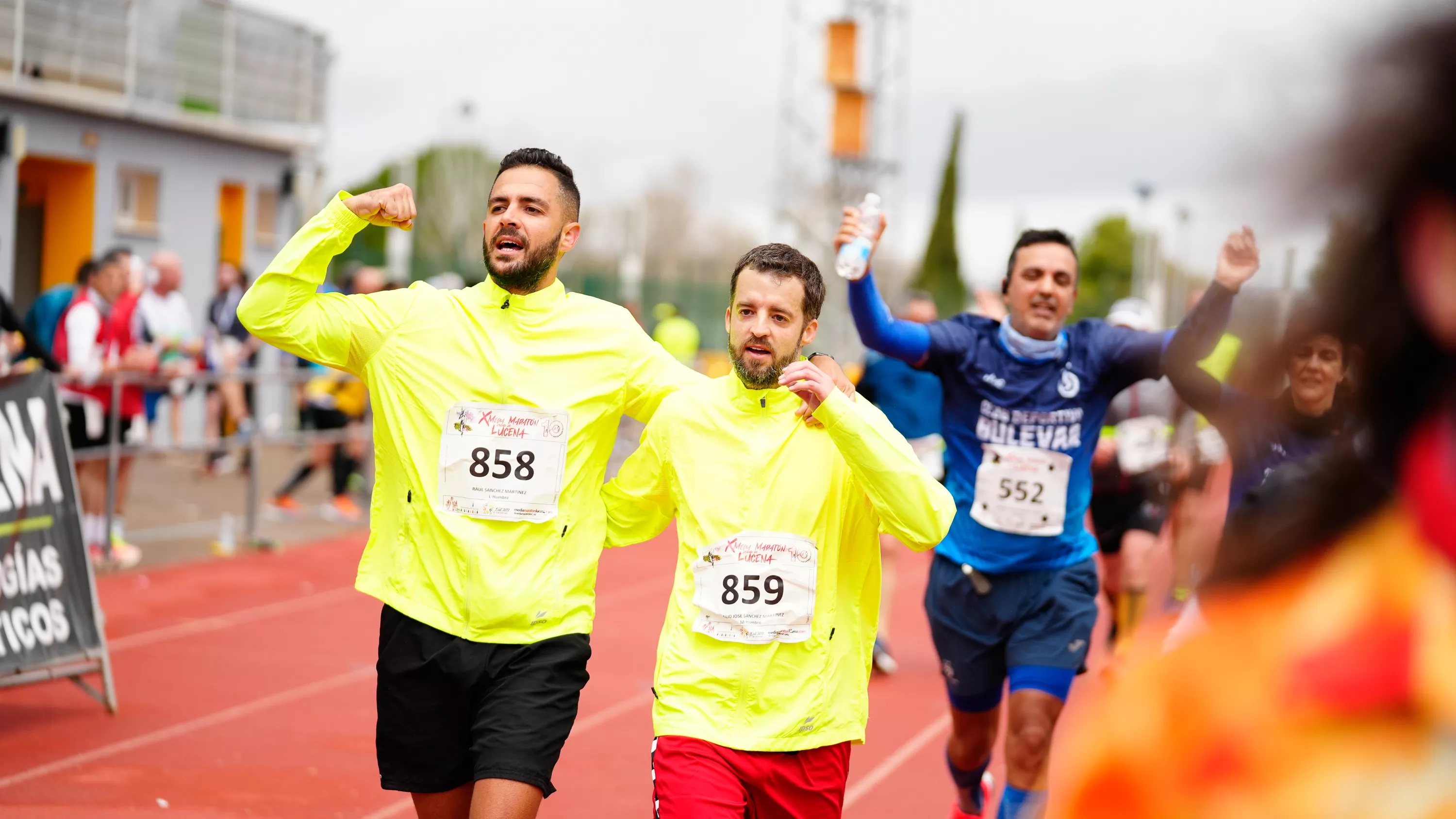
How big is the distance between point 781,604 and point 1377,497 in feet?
9.54

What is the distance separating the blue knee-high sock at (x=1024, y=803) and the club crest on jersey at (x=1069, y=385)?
1.36 m

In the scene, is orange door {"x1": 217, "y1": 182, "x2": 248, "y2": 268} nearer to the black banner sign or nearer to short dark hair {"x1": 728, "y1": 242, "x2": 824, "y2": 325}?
the black banner sign

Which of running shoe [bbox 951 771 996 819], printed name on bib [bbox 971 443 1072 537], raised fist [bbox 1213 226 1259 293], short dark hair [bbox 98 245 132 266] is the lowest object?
running shoe [bbox 951 771 996 819]

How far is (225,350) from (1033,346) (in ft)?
Result: 36.6

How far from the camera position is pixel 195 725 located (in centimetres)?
755

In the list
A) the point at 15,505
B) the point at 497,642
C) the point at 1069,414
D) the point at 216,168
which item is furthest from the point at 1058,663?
the point at 216,168

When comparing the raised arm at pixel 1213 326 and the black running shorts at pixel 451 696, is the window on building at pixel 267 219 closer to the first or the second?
the black running shorts at pixel 451 696

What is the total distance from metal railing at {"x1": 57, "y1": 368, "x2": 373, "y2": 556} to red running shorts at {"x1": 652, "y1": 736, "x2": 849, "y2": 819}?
25.0 feet

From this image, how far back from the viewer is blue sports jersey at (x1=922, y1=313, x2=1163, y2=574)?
17.9ft

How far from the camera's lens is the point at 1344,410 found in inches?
47.6

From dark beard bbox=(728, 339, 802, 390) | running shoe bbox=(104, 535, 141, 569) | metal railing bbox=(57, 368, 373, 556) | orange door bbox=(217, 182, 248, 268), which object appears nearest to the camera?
dark beard bbox=(728, 339, 802, 390)

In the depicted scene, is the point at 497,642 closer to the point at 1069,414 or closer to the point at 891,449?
the point at 891,449

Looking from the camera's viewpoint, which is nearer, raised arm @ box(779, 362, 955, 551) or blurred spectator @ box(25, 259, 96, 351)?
raised arm @ box(779, 362, 955, 551)

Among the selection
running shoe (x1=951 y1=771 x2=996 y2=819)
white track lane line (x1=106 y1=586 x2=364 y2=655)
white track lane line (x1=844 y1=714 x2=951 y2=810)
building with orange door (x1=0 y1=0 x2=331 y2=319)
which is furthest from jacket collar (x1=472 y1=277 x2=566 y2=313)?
building with orange door (x1=0 y1=0 x2=331 y2=319)
